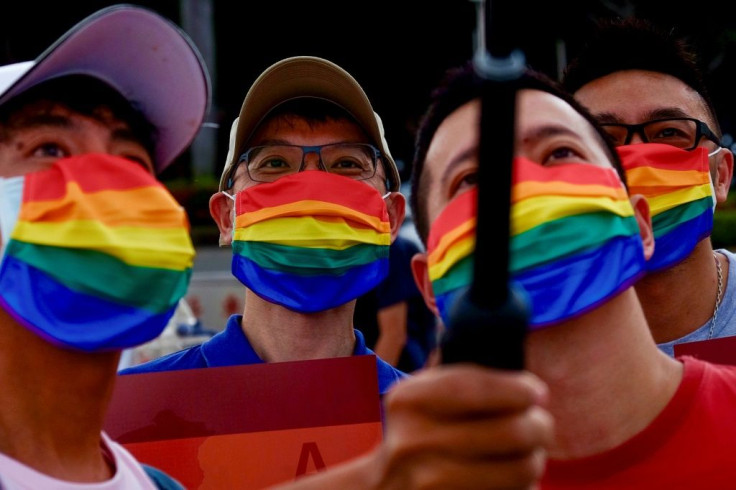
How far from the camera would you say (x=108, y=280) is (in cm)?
226

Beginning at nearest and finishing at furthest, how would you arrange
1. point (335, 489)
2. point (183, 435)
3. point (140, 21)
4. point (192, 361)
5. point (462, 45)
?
point (335, 489) < point (140, 21) < point (183, 435) < point (192, 361) < point (462, 45)

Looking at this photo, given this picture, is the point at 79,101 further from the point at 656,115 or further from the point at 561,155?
the point at 656,115

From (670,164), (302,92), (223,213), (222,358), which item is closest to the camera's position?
(222,358)

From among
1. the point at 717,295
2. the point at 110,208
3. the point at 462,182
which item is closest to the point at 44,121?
the point at 110,208

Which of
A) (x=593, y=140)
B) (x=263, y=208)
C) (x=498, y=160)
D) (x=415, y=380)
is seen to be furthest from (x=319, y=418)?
(x=498, y=160)

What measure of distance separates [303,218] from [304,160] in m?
0.24

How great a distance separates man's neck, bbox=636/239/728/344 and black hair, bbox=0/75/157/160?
1.95 metres

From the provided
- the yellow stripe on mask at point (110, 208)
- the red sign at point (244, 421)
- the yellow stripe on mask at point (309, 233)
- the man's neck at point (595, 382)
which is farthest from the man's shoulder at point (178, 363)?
the man's neck at point (595, 382)

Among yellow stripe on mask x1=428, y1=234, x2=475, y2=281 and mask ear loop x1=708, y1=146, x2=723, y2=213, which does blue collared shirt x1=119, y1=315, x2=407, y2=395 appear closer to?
yellow stripe on mask x1=428, y1=234, x2=475, y2=281

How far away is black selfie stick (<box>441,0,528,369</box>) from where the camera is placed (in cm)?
117

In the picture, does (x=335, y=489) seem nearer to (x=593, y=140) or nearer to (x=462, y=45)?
(x=593, y=140)

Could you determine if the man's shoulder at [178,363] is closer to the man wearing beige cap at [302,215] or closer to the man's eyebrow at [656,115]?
the man wearing beige cap at [302,215]

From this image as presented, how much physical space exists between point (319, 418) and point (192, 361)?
64 cm

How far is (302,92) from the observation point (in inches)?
149
